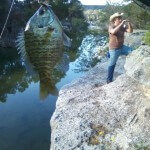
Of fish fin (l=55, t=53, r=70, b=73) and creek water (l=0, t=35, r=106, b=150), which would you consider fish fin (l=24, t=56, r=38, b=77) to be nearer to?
fish fin (l=55, t=53, r=70, b=73)

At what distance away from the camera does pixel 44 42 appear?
91.2 inches

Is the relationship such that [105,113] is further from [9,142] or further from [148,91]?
[9,142]

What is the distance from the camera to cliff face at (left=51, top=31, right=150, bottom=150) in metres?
6.13

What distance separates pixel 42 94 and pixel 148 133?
404cm

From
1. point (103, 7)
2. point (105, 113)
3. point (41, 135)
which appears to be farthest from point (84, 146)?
point (103, 7)

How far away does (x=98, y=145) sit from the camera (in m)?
6.10

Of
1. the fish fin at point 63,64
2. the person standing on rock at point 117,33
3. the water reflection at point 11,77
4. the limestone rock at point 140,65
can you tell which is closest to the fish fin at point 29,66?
the fish fin at point 63,64

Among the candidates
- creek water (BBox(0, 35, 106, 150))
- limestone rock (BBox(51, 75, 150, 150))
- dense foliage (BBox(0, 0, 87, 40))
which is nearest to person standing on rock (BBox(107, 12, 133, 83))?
limestone rock (BBox(51, 75, 150, 150))

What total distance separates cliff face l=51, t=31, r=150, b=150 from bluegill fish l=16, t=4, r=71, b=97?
375cm

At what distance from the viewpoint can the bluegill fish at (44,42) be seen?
231 cm

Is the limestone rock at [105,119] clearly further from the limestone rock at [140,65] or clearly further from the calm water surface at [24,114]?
the calm water surface at [24,114]

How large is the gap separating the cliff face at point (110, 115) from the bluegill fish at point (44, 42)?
375 centimetres

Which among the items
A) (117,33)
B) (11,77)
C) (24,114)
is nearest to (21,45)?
(117,33)

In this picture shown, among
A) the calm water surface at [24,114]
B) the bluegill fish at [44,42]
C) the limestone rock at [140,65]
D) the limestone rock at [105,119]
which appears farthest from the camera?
the calm water surface at [24,114]
